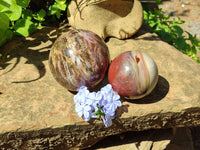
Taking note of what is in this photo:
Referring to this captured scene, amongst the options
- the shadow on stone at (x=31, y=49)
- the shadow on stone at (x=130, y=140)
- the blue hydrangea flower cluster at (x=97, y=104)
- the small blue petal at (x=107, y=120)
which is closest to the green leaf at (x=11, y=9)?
the shadow on stone at (x=31, y=49)

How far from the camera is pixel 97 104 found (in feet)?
5.52

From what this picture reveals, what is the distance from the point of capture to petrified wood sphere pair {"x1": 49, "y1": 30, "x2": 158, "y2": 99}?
175 centimetres

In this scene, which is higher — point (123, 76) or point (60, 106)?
point (123, 76)

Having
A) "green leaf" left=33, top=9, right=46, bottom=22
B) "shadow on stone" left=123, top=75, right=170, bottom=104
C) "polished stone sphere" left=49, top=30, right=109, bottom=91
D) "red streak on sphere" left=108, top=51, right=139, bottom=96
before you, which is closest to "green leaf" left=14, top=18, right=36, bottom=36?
"green leaf" left=33, top=9, right=46, bottom=22

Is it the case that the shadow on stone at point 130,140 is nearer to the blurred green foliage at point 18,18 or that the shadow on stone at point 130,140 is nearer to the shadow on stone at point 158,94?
the shadow on stone at point 158,94

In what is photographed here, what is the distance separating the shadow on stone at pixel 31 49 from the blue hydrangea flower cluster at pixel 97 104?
62 centimetres

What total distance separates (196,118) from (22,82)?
1.52 m

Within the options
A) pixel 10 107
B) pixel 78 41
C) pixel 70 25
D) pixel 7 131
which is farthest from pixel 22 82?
pixel 70 25

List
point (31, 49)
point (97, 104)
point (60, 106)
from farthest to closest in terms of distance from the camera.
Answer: point (31, 49)
point (60, 106)
point (97, 104)

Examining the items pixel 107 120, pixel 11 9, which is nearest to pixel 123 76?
pixel 107 120

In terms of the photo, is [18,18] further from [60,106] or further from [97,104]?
[97,104]

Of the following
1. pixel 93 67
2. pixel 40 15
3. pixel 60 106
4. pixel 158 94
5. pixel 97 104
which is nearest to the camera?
pixel 97 104

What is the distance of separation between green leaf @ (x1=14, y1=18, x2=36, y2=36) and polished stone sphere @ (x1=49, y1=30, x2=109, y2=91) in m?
0.81

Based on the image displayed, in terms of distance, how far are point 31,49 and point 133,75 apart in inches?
46.1
